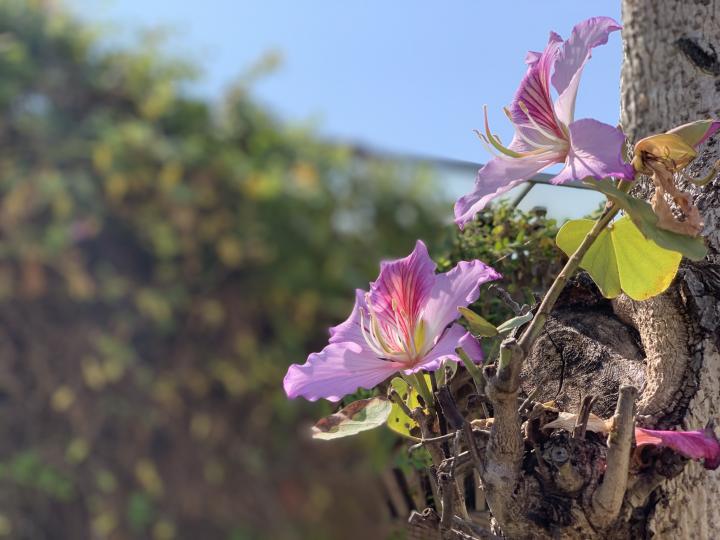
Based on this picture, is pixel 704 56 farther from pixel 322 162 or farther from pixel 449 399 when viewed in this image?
pixel 322 162

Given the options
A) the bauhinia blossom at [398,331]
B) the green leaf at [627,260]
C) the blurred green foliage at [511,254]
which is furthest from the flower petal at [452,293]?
the blurred green foliage at [511,254]

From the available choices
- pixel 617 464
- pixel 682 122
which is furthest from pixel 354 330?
pixel 682 122

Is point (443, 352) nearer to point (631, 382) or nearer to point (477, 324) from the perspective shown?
point (477, 324)

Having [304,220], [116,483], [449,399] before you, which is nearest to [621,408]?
[449,399]

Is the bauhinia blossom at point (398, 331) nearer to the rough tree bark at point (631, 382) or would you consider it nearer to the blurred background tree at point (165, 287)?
the rough tree bark at point (631, 382)

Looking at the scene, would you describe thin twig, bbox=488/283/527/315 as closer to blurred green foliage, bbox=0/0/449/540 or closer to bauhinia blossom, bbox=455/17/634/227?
bauhinia blossom, bbox=455/17/634/227

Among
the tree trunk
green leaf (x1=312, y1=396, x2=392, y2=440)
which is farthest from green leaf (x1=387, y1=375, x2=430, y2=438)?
the tree trunk
